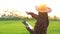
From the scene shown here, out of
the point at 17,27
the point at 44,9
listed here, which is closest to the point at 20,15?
the point at 17,27

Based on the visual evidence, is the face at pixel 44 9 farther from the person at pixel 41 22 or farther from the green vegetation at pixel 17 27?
the green vegetation at pixel 17 27

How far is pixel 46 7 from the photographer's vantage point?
5.47 feet

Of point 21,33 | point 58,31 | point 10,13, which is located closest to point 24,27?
point 21,33

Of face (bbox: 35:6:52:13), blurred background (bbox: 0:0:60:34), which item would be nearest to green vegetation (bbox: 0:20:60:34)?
blurred background (bbox: 0:0:60:34)

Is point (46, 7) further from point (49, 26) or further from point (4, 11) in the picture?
point (4, 11)

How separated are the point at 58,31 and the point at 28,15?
11.3 inches

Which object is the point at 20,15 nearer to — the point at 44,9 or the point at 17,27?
the point at 17,27

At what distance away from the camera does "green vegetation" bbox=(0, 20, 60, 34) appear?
1695mm

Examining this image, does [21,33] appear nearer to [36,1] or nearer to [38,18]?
[38,18]

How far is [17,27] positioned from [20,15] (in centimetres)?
11

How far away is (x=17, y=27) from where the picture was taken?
1.71m

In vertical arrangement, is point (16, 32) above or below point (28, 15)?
below

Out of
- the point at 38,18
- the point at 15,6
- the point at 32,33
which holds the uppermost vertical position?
the point at 15,6

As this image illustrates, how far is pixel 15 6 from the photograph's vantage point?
1718 millimetres
